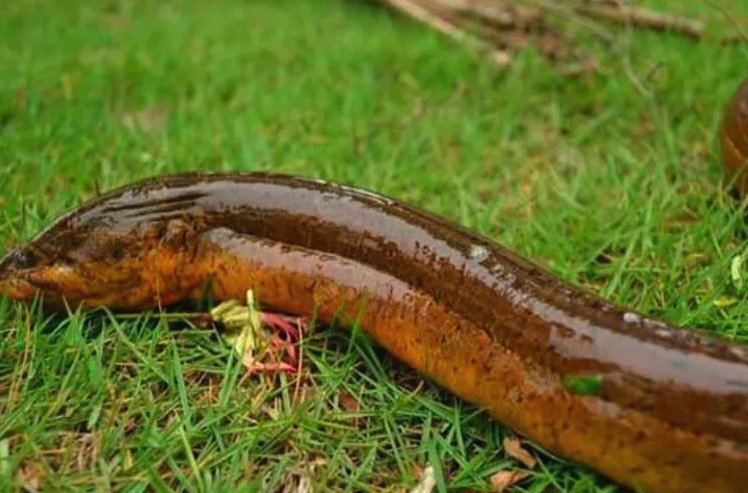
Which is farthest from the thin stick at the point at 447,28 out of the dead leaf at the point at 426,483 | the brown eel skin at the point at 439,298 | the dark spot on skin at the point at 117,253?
the dead leaf at the point at 426,483

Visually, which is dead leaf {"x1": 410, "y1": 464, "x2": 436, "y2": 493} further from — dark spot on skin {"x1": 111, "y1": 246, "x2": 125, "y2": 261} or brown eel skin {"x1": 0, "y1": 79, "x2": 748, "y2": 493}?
dark spot on skin {"x1": 111, "y1": 246, "x2": 125, "y2": 261}

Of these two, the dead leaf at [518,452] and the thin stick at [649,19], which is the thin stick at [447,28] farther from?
the dead leaf at [518,452]

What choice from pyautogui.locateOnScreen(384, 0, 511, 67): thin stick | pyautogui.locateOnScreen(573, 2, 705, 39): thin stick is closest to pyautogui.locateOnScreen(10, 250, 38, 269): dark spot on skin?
pyautogui.locateOnScreen(384, 0, 511, 67): thin stick

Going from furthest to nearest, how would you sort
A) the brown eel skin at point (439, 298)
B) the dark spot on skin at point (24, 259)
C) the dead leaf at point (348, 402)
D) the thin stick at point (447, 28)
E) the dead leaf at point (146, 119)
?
the thin stick at point (447, 28) < the dead leaf at point (146, 119) < the dark spot on skin at point (24, 259) < the dead leaf at point (348, 402) < the brown eel skin at point (439, 298)

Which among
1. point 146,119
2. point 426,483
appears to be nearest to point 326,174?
point 146,119

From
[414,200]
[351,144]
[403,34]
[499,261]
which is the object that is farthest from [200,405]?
[403,34]
